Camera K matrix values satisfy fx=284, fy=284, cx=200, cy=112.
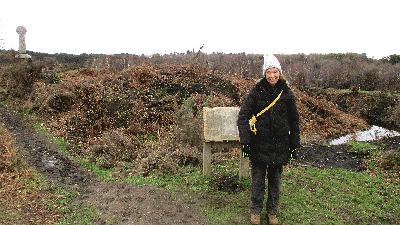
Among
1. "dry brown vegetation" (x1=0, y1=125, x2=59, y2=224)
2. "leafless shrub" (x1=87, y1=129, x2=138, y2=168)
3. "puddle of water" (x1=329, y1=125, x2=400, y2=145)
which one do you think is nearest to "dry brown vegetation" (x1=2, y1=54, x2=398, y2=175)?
"leafless shrub" (x1=87, y1=129, x2=138, y2=168)

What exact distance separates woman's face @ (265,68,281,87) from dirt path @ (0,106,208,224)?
229cm

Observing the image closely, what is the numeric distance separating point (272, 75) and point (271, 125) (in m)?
0.67

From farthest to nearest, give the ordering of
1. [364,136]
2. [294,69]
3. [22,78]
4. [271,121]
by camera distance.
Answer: [294,69] < [22,78] < [364,136] < [271,121]

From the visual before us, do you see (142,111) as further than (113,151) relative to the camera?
Yes

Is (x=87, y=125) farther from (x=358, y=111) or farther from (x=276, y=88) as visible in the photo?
(x=358, y=111)

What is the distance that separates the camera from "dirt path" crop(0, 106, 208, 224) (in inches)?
174

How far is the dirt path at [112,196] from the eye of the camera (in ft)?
14.5

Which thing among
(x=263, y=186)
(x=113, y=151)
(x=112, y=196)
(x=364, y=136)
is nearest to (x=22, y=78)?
(x=113, y=151)

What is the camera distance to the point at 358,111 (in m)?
17.3

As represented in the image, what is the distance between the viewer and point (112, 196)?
5.20 meters

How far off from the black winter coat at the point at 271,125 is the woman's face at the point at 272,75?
8 cm

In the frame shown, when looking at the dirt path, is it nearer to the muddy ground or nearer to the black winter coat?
the muddy ground

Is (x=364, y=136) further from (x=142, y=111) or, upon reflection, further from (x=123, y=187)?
(x=123, y=187)

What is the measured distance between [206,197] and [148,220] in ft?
3.80
